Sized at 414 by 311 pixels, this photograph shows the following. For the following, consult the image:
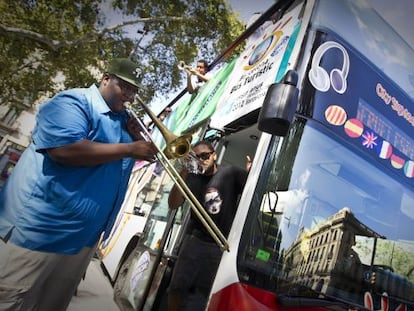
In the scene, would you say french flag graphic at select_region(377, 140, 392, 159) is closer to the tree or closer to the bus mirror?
the bus mirror

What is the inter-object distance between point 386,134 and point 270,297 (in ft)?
5.70

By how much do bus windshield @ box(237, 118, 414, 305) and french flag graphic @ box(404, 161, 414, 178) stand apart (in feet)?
0.93

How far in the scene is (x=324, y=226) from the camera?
200 centimetres

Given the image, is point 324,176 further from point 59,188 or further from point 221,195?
point 59,188

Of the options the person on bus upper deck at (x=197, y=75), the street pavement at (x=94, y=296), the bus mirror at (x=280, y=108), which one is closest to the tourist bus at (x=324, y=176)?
the bus mirror at (x=280, y=108)

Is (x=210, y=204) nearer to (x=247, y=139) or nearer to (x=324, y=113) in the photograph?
(x=247, y=139)

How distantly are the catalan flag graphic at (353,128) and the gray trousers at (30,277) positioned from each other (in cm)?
215

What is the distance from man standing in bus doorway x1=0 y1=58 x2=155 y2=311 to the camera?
1640mm

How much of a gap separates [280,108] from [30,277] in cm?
175

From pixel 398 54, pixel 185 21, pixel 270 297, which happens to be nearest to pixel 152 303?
pixel 270 297

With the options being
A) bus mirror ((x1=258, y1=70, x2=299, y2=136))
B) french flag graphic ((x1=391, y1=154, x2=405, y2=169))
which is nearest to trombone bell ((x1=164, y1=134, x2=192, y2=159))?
bus mirror ((x1=258, y1=70, x2=299, y2=136))

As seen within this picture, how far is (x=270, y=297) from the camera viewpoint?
1.69 m

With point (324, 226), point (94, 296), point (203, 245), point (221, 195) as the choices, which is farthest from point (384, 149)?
point (94, 296)

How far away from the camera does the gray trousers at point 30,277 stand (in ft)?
5.22
